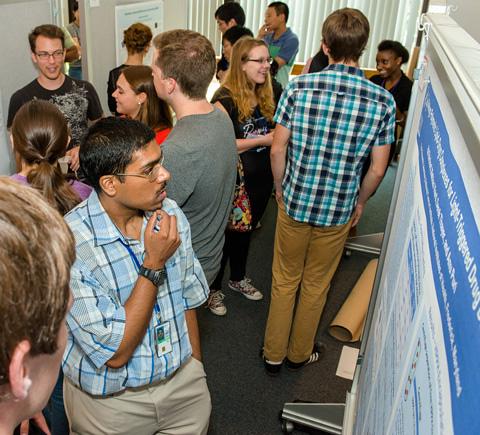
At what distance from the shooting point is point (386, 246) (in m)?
1.73

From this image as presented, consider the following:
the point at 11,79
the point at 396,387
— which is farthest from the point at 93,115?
the point at 396,387

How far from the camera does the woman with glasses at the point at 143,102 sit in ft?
8.07

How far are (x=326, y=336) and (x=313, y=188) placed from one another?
3.71 feet

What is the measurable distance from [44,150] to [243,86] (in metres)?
1.22

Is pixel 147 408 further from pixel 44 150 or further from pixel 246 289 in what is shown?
pixel 246 289

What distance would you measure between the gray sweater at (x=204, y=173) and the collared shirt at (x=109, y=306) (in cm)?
30

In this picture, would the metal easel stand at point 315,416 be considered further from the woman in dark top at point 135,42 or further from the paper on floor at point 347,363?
the woman in dark top at point 135,42

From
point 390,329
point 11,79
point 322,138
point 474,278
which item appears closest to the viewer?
point 474,278

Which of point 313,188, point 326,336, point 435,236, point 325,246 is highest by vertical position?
point 435,236

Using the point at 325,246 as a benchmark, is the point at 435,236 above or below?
above

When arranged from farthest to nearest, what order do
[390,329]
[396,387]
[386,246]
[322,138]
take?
[322,138] < [386,246] < [390,329] < [396,387]

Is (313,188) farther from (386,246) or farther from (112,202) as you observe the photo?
(112,202)

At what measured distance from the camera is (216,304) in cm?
318

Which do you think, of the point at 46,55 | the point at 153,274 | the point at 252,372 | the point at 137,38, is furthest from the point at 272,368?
the point at 137,38
